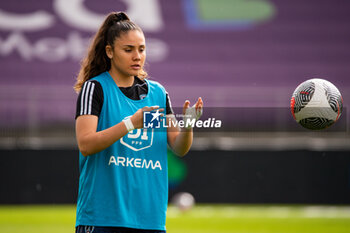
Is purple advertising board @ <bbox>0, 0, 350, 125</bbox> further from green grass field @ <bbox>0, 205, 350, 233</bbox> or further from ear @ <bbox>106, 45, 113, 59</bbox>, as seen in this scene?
ear @ <bbox>106, 45, 113, 59</bbox>

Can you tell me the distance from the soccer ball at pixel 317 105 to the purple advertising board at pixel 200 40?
12674 millimetres

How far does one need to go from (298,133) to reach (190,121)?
10517mm

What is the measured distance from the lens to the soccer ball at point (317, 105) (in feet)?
14.4

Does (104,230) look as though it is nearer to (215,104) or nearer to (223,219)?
(223,219)

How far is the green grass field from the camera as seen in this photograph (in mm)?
9430

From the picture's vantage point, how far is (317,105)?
441 cm

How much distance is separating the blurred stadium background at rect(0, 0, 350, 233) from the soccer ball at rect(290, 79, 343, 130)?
462 centimetres

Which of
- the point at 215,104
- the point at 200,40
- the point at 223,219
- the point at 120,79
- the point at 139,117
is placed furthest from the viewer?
the point at 200,40

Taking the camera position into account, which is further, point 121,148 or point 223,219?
point 223,219

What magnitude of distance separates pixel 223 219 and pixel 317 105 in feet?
22.0

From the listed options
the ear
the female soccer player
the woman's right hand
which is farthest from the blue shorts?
the ear

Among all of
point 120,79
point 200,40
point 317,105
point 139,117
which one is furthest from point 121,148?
point 200,40

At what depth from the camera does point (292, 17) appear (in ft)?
61.4

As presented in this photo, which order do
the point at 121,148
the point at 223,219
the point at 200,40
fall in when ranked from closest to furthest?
the point at 121,148 < the point at 223,219 < the point at 200,40
